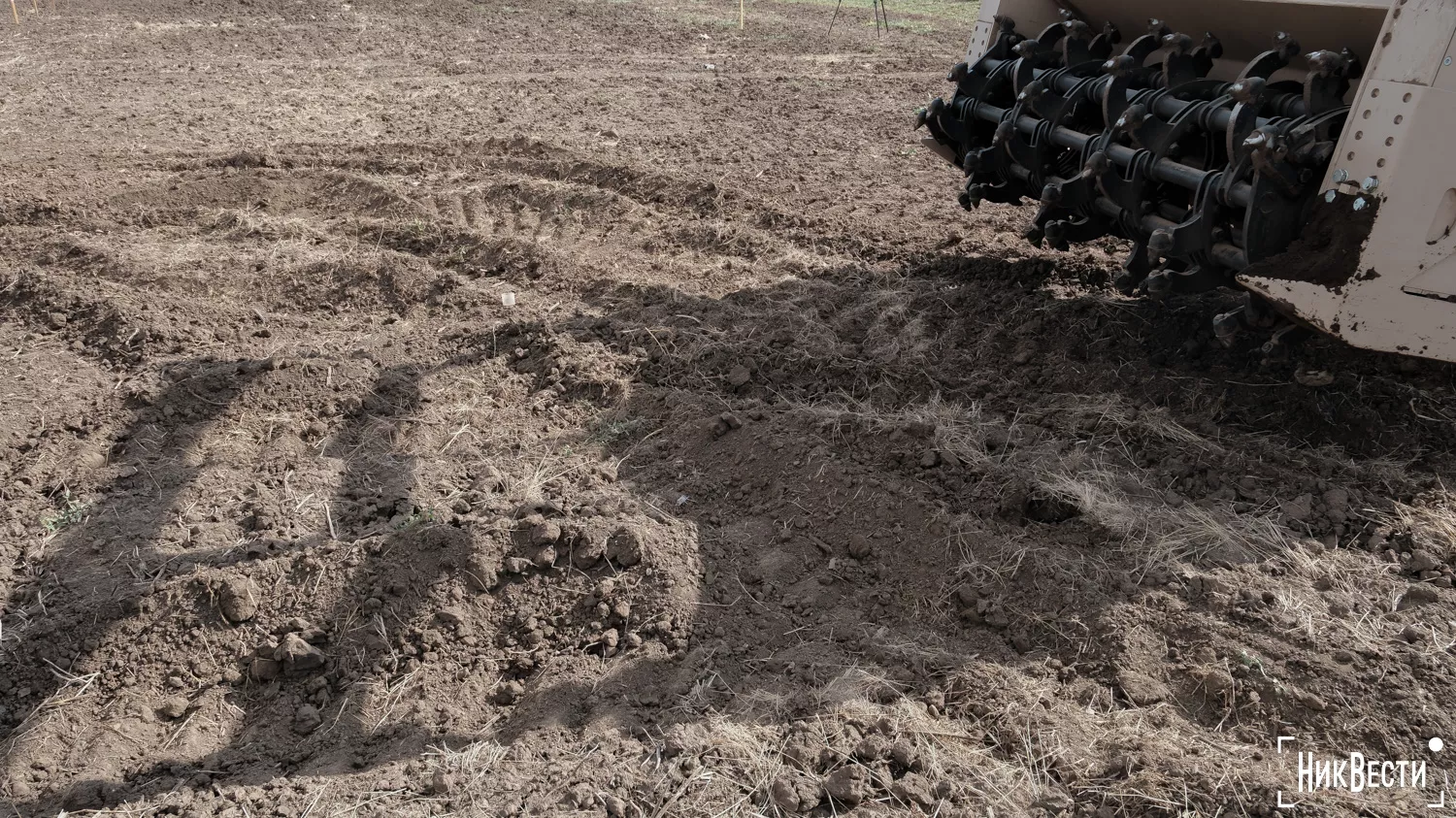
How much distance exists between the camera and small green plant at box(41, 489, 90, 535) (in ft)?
13.0

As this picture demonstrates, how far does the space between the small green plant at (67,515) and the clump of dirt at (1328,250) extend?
4542 millimetres

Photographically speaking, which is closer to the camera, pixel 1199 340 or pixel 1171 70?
pixel 1171 70

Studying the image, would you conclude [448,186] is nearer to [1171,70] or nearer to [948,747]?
[1171,70]

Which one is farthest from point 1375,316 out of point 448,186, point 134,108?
→ point 134,108

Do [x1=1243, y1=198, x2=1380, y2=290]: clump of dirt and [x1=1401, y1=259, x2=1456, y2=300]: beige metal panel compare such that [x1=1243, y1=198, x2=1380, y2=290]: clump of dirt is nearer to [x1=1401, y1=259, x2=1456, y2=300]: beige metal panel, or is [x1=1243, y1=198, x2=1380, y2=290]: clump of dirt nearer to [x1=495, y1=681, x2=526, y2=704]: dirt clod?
[x1=1401, y1=259, x2=1456, y2=300]: beige metal panel

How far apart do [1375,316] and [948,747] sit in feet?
7.34

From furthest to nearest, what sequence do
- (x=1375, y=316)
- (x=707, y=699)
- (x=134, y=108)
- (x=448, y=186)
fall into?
(x=134, y=108) < (x=448, y=186) < (x=1375, y=316) < (x=707, y=699)

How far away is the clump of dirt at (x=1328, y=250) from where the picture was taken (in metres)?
3.51

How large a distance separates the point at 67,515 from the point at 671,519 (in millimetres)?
2398

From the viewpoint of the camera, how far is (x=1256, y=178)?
3617 mm

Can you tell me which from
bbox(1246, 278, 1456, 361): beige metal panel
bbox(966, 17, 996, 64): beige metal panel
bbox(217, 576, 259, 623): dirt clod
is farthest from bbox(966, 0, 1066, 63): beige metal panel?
bbox(217, 576, 259, 623): dirt clod

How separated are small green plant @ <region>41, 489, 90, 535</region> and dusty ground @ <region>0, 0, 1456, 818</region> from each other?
13mm

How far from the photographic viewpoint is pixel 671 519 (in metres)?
3.88

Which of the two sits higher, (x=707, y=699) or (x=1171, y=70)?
(x=1171, y=70)
